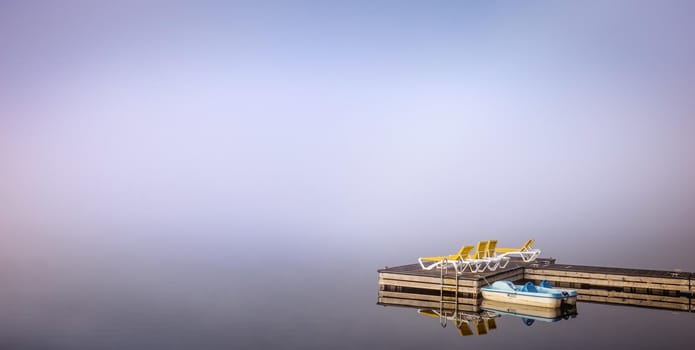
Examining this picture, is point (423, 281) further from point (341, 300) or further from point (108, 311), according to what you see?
point (108, 311)

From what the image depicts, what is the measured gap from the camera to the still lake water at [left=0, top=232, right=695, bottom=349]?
12.2 m

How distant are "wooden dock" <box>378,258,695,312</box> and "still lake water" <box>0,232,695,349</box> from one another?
77cm

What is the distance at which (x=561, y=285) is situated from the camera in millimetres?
18188

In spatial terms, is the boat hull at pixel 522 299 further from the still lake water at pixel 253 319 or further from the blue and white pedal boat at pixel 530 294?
the still lake water at pixel 253 319

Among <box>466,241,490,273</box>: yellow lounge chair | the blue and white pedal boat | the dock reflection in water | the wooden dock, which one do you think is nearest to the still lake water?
the dock reflection in water

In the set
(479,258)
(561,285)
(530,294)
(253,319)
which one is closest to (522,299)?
(530,294)

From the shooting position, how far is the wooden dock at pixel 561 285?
15383mm

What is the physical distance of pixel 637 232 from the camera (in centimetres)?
5556

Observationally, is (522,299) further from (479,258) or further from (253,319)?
(253,319)

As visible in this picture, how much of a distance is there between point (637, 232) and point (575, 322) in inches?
1846

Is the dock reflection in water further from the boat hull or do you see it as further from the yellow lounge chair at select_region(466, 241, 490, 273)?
the yellow lounge chair at select_region(466, 241, 490, 273)

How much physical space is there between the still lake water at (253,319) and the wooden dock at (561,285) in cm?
77

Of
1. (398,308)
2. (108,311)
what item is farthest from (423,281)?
(108,311)

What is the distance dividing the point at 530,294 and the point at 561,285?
15.1 feet
